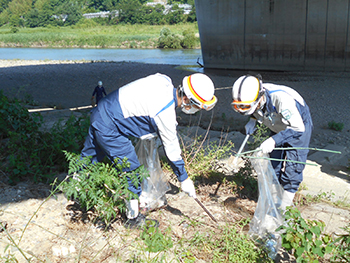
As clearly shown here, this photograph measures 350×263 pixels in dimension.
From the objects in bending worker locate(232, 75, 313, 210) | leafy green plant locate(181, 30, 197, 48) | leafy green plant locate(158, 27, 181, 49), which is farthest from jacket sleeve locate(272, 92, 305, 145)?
leafy green plant locate(158, 27, 181, 49)

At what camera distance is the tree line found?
209 ft

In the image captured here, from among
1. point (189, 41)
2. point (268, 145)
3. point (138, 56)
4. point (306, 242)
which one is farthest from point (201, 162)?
point (189, 41)

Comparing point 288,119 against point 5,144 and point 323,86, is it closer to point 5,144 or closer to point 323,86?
point 5,144

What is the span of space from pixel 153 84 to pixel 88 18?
255 feet

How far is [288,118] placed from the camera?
3076 millimetres

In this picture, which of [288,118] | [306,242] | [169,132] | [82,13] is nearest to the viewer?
[306,242]

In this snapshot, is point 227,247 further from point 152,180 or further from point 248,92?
point 248,92

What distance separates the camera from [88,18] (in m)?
74.6

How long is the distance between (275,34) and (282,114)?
15125mm

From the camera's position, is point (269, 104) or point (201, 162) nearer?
point (269, 104)

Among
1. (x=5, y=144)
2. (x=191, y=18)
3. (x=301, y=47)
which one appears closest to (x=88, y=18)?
(x=191, y=18)

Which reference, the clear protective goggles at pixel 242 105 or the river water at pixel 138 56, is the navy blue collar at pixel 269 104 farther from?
the river water at pixel 138 56

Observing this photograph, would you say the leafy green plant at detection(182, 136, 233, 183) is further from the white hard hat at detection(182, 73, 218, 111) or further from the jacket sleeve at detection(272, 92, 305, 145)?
the white hard hat at detection(182, 73, 218, 111)

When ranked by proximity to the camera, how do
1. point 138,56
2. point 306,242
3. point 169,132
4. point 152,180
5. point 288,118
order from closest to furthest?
point 306,242 < point 169,132 < point 288,118 < point 152,180 < point 138,56
